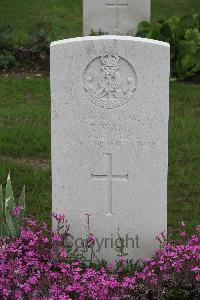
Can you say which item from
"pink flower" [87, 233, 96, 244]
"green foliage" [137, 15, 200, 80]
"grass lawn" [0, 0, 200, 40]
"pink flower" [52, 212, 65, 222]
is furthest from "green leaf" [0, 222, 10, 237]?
"grass lawn" [0, 0, 200, 40]

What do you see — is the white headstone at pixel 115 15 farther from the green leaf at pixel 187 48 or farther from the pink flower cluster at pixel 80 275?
the pink flower cluster at pixel 80 275

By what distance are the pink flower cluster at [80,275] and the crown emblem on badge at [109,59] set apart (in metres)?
1.14

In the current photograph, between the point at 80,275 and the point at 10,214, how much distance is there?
631 millimetres

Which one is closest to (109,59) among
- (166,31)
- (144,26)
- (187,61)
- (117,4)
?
(187,61)

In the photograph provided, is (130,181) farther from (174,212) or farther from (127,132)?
(174,212)

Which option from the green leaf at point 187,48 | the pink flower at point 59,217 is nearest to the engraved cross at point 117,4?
the green leaf at point 187,48

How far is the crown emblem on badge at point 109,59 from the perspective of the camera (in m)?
5.29

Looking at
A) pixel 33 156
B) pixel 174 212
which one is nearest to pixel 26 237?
pixel 174 212

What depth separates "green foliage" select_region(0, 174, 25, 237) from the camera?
5.41 m

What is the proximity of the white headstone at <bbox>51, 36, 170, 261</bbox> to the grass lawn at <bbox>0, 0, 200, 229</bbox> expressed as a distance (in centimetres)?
93

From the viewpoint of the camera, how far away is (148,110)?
5355 mm

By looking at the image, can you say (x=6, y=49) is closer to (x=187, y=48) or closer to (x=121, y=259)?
(x=187, y=48)

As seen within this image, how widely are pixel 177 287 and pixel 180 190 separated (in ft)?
6.90

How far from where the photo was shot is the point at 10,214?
213 inches
